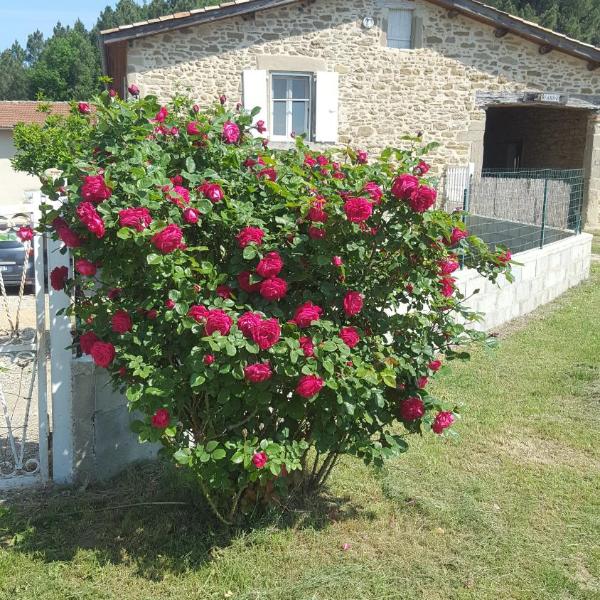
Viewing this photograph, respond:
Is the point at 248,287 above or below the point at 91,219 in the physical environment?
below

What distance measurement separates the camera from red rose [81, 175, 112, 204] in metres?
2.47

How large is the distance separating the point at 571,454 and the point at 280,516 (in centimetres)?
204

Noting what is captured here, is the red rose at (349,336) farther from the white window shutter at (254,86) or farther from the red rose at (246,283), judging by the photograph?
the white window shutter at (254,86)

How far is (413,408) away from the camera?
2969mm

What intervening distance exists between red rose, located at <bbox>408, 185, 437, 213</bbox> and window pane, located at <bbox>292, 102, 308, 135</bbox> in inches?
449

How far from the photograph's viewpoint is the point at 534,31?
13508 mm

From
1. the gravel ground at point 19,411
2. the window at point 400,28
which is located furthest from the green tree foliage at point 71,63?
the gravel ground at point 19,411

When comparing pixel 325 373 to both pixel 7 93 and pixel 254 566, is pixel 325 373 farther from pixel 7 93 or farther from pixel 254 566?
pixel 7 93

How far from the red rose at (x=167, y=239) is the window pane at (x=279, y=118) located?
1140 cm

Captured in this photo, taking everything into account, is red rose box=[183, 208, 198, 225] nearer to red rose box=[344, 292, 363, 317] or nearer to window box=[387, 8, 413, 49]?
red rose box=[344, 292, 363, 317]

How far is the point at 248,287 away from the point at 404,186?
74 cm

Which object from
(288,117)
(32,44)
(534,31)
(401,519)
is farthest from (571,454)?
(32,44)

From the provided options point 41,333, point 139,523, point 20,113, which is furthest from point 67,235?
point 20,113

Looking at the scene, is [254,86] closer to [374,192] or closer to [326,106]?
[326,106]
